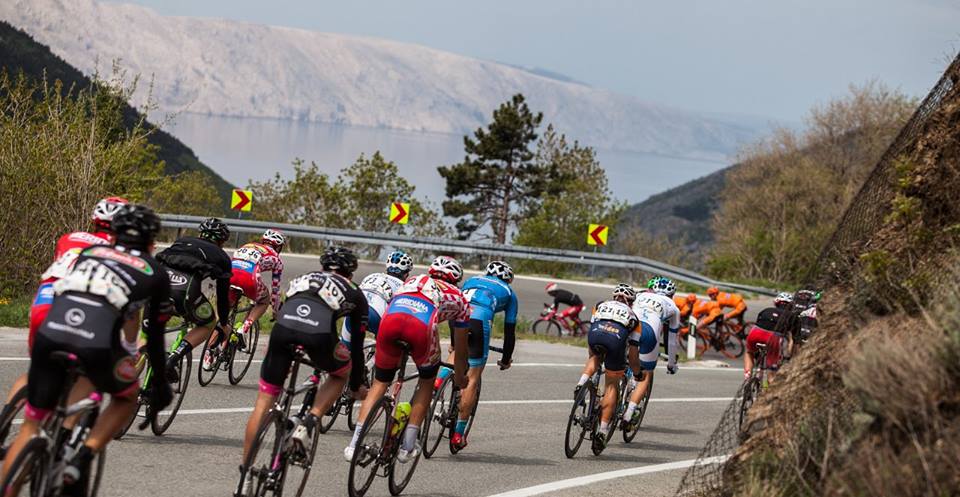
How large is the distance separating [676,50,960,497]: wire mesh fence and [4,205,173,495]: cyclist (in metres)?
3.94

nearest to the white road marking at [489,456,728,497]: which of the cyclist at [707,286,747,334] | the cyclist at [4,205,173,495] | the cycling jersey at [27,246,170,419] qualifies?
the cyclist at [4,205,173,495]

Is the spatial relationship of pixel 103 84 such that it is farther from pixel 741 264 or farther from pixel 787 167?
pixel 787 167

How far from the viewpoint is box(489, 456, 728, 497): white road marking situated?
960cm

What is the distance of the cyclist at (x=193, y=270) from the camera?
33.7ft

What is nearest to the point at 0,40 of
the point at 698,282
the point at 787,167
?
the point at 787,167

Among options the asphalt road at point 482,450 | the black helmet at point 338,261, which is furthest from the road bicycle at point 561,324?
the black helmet at point 338,261

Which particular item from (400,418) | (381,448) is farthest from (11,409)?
(400,418)

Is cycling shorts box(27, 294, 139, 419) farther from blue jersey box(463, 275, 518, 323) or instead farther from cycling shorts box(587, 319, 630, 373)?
cycling shorts box(587, 319, 630, 373)

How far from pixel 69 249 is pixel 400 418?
2.87 m

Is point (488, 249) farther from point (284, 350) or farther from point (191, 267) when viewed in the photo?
point (284, 350)

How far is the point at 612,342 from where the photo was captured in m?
12.2

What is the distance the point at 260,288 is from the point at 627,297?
4357 mm

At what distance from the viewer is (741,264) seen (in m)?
54.6

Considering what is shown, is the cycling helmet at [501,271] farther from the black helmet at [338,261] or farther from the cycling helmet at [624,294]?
the black helmet at [338,261]
